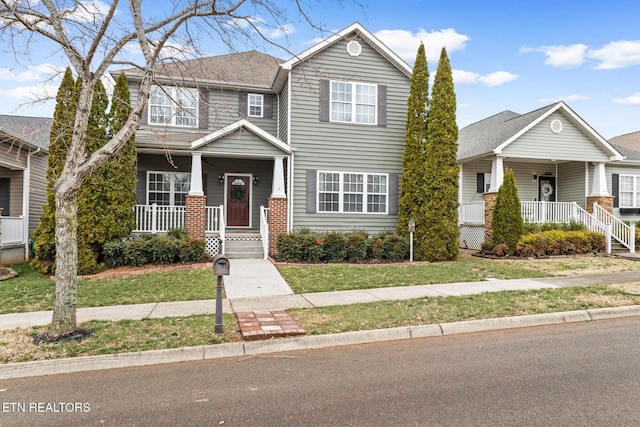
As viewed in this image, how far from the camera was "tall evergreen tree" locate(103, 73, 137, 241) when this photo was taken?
11578mm

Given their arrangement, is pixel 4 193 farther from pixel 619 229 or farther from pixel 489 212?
pixel 619 229

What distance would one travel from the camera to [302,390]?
398 cm

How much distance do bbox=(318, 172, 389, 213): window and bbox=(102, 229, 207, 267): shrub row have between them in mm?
4725

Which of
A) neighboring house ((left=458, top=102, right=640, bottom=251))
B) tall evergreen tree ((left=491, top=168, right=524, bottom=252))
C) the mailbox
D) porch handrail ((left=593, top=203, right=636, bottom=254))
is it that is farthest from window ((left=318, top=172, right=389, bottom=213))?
porch handrail ((left=593, top=203, right=636, bottom=254))

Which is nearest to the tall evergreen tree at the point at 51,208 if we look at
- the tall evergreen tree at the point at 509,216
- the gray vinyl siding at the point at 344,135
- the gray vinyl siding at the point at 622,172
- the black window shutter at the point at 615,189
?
the gray vinyl siding at the point at 344,135

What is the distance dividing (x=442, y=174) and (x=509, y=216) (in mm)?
3019

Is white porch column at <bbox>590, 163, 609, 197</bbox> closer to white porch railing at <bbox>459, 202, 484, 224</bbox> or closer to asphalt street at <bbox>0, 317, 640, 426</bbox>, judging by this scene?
white porch railing at <bbox>459, 202, 484, 224</bbox>

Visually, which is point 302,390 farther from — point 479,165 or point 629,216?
point 629,216

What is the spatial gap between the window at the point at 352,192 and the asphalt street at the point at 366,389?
9540mm

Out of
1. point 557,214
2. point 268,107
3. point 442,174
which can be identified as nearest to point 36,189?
point 268,107

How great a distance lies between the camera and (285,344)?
532cm

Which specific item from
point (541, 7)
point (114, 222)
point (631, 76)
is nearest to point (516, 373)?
point (114, 222)

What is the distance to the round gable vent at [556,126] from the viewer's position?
52.7 feet

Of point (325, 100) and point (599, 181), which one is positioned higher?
point (325, 100)
